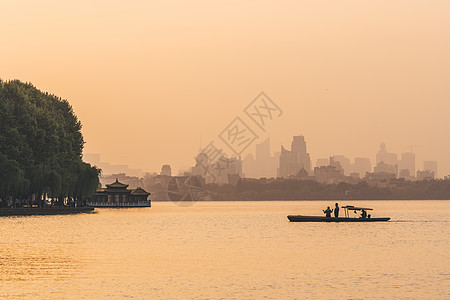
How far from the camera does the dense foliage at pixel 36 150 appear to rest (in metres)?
112

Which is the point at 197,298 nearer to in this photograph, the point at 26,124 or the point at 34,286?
the point at 34,286

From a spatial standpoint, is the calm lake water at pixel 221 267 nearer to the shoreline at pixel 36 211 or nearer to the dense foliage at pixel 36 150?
the dense foliage at pixel 36 150

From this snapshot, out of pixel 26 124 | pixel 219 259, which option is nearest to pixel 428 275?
pixel 219 259

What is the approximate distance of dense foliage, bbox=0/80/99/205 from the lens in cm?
11225

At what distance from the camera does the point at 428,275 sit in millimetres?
42625

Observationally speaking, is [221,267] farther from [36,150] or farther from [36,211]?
[36,211]

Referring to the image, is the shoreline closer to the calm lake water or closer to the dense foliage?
the dense foliage

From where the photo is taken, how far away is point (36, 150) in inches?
4739

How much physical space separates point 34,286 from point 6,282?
1.88 m

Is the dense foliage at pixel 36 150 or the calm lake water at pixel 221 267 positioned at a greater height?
the dense foliage at pixel 36 150

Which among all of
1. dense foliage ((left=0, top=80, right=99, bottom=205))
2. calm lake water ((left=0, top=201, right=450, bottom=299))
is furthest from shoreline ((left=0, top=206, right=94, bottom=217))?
calm lake water ((left=0, top=201, right=450, bottom=299))

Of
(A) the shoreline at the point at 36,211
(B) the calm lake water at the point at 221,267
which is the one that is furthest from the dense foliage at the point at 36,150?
(B) the calm lake water at the point at 221,267

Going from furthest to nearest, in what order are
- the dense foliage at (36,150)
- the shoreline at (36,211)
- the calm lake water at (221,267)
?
1. the shoreline at (36,211)
2. the dense foliage at (36,150)
3. the calm lake water at (221,267)

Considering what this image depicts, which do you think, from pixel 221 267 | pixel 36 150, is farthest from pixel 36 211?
pixel 221 267
